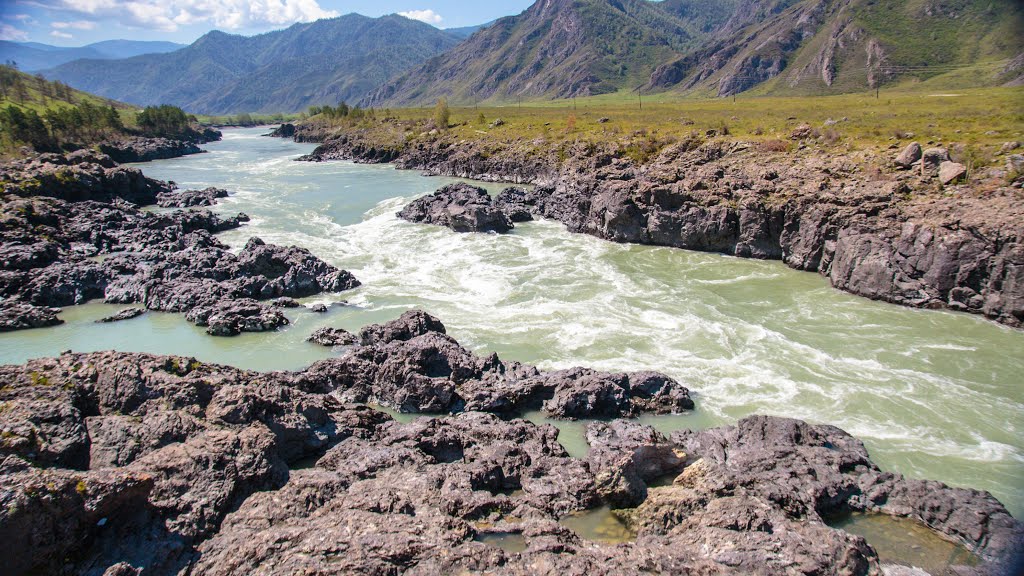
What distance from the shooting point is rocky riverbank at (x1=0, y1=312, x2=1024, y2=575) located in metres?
8.67

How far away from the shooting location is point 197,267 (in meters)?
31.0

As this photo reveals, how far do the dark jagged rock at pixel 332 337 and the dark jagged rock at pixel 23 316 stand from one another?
14683 mm

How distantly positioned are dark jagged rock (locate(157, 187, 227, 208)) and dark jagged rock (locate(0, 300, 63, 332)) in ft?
100

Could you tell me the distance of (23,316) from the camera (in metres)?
25.8

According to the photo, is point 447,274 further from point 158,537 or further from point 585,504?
point 158,537

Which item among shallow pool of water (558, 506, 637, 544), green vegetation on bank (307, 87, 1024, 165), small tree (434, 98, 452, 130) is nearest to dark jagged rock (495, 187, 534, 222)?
green vegetation on bank (307, 87, 1024, 165)

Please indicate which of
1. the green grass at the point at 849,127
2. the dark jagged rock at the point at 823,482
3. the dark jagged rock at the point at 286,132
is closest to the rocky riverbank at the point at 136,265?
the dark jagged rock at the point at 823,482

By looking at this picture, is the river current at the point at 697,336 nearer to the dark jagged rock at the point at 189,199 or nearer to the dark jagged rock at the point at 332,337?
the dark jagged rock at the point at 332,337

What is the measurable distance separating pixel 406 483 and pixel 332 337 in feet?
41.4

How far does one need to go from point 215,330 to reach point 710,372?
22.0 meters

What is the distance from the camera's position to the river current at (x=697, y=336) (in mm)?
16531

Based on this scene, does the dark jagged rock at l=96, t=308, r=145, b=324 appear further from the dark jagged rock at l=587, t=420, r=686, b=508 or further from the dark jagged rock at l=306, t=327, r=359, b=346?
the dark jagged rock at l=587, t=420, r=686, b=508

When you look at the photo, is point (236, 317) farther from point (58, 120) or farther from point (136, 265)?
point (58, 120)

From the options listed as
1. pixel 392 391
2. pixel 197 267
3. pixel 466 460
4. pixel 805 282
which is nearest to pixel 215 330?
pixel 197 267
